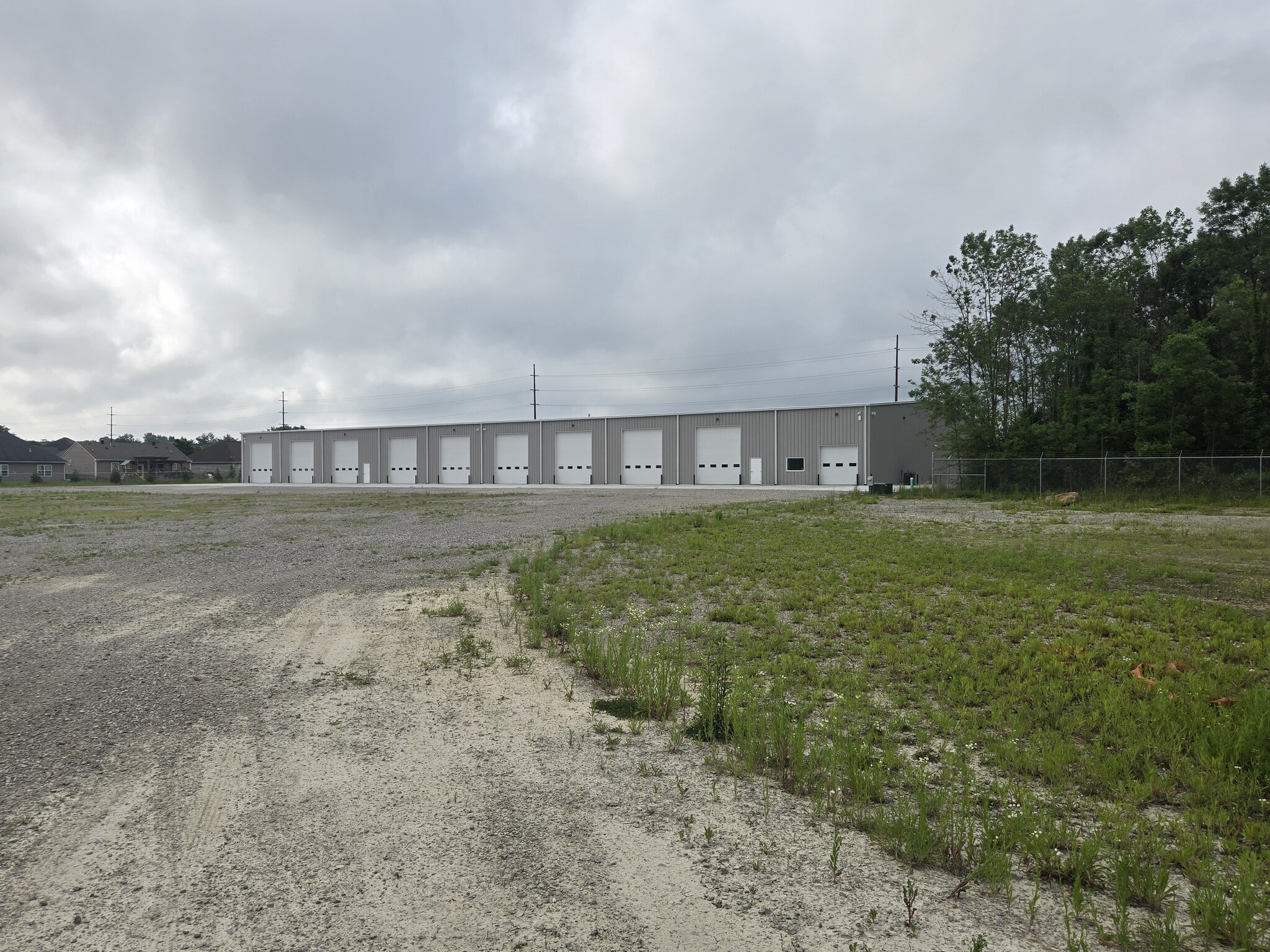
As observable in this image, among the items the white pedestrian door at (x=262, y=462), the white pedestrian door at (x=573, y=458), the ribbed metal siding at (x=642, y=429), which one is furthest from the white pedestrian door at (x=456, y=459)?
the white pedestrian door at (x=262, y=462)

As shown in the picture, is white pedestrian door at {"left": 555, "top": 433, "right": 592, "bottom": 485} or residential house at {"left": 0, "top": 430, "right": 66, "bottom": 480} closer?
white pedestrian door at {"left": 555, "top": 433, "right": 592, "bottom": 485}

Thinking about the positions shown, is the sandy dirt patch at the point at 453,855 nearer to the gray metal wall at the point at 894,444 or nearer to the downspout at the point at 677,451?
the gray metal wall at the point at 894,444

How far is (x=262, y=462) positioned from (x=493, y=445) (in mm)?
27746

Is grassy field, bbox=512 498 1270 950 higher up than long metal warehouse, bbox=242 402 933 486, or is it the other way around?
long metal warehouse, bbox=242 402 933 486

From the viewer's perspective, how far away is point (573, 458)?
52.7 m

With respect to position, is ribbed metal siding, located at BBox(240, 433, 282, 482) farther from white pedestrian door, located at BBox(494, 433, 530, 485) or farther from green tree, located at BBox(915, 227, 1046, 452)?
green tree, located at BBox(915, 227, 1046, 452)

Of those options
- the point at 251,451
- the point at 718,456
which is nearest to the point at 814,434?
the point at 718,456

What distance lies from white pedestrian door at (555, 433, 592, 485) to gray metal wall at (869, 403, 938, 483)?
20066 mm

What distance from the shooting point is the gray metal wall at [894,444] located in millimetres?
42969

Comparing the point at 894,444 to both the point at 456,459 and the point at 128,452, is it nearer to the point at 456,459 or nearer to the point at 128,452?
the point at 456,459

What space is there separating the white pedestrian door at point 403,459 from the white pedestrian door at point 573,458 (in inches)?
550

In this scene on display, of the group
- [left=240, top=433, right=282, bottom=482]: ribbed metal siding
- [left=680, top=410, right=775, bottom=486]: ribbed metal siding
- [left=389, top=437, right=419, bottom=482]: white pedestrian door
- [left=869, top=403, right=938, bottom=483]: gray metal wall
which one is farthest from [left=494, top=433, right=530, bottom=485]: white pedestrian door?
[left=869, top=403, right=938, bottom=483]: gray metal wall

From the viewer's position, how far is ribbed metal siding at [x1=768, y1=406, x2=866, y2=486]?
143 ft

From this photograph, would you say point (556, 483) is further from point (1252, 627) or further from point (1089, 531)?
point (1252, 627)
